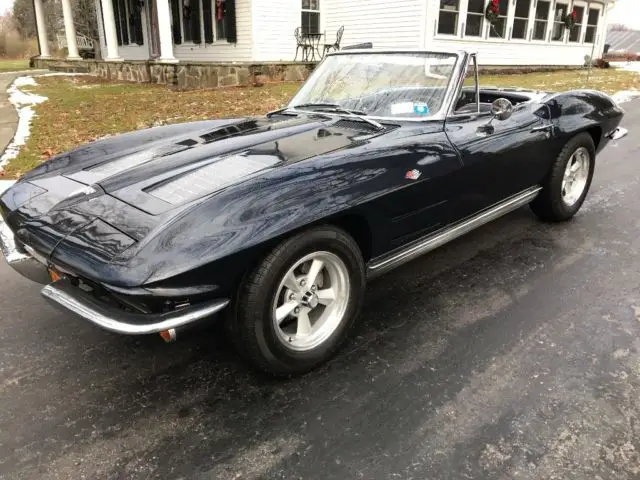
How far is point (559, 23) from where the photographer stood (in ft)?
70.7

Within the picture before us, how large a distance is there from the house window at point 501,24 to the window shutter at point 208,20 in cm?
956

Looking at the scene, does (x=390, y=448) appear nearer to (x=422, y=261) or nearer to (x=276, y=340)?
(x=276, y=340)

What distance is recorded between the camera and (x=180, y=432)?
7.11ft

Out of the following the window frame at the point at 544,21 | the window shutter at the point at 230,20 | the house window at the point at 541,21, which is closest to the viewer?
the window shutter at the point at 230,20

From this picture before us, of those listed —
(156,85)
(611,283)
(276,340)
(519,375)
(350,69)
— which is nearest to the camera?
(276,340)

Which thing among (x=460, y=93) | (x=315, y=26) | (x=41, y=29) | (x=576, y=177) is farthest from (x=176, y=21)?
(x=460, y=93)

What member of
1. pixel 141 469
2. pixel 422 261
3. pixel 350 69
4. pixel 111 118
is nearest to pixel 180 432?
pixel 141 469

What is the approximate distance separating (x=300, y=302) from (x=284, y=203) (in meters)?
0.50

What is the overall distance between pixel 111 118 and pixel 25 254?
7.46 m

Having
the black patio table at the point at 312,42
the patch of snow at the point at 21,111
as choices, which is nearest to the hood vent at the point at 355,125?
the patch of snow at the point at 21,111

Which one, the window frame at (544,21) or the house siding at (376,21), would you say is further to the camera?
the window frame at (544,21)

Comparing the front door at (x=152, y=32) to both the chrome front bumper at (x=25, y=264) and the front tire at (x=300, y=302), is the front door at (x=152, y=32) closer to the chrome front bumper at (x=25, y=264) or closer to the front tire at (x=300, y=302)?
the chrome front bumper at (x=25, y=264)

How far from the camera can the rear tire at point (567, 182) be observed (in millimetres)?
4180

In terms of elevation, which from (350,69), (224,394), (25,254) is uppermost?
(350,69)
